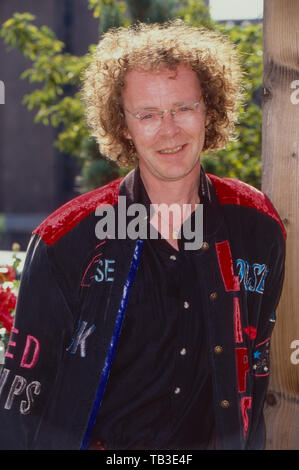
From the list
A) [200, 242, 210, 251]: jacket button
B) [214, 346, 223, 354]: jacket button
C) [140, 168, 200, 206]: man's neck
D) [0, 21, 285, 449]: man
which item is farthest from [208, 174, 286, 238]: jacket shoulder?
[214, 346, 223, 354]: jacket button

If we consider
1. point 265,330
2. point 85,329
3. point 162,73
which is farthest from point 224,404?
point 162,73

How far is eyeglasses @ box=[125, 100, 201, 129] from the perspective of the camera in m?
2.26

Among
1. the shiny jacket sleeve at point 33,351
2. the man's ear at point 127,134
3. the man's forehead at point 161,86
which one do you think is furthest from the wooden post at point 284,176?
the shiny jacket sleeve at point 33,351

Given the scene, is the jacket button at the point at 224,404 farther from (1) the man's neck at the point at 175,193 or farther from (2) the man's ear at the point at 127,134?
(2) the man's ear at the point at 127,134

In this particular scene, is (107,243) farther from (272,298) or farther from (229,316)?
(272,298)

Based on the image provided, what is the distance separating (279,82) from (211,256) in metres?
0.72

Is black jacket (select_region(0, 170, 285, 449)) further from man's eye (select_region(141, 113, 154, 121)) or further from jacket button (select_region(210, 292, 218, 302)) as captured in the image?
man's eye (select_region(141, 113, 154, 121))

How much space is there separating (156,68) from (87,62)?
3.01 m

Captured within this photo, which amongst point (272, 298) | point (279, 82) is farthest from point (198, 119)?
point (272, 298)

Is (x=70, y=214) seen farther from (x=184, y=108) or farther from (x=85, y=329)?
(x=184, y=108)

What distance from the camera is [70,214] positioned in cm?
218

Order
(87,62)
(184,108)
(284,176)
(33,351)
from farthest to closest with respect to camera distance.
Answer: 1. (87,62)
2. (284,176)
3. (184,108)
4. (33,351)

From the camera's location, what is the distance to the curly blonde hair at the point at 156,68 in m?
2.37

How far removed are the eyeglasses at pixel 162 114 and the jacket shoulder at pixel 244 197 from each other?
29 centimetres
